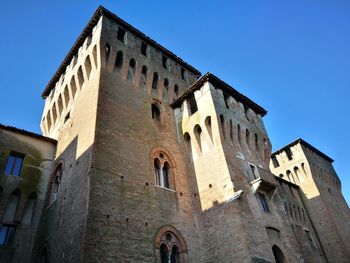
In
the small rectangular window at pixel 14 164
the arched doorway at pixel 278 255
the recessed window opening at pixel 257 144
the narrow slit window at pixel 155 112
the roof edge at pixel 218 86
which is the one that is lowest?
the arched doorway at pixel 278 255

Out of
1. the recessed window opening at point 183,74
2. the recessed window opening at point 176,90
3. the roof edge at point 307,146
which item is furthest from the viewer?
the roof edge at point 307,146

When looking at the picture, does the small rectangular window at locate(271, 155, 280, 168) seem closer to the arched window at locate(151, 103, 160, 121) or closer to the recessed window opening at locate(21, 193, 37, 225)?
the arched window at locate(151, 103, 160, 121)

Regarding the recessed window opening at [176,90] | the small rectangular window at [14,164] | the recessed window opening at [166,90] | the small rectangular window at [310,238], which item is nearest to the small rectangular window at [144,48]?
the recessed window opening at [166,90]

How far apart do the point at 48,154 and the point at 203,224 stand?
28.0ft

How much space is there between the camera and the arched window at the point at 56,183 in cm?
1329

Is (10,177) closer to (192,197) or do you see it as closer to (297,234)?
(192,197)

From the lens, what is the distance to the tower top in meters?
16.9

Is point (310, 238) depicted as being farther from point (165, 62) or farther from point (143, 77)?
point (143, 77)

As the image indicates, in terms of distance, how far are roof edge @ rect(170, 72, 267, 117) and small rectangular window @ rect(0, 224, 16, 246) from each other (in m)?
9.69

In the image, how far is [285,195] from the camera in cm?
2139

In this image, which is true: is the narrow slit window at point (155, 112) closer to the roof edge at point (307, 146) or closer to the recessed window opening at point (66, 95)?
the recessed window opening at point (66, 95)

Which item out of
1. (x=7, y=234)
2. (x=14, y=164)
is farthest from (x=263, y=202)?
(x=14, y=164)

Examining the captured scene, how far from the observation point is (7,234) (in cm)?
1215

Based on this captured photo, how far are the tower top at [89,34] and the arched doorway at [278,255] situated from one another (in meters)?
12.8
